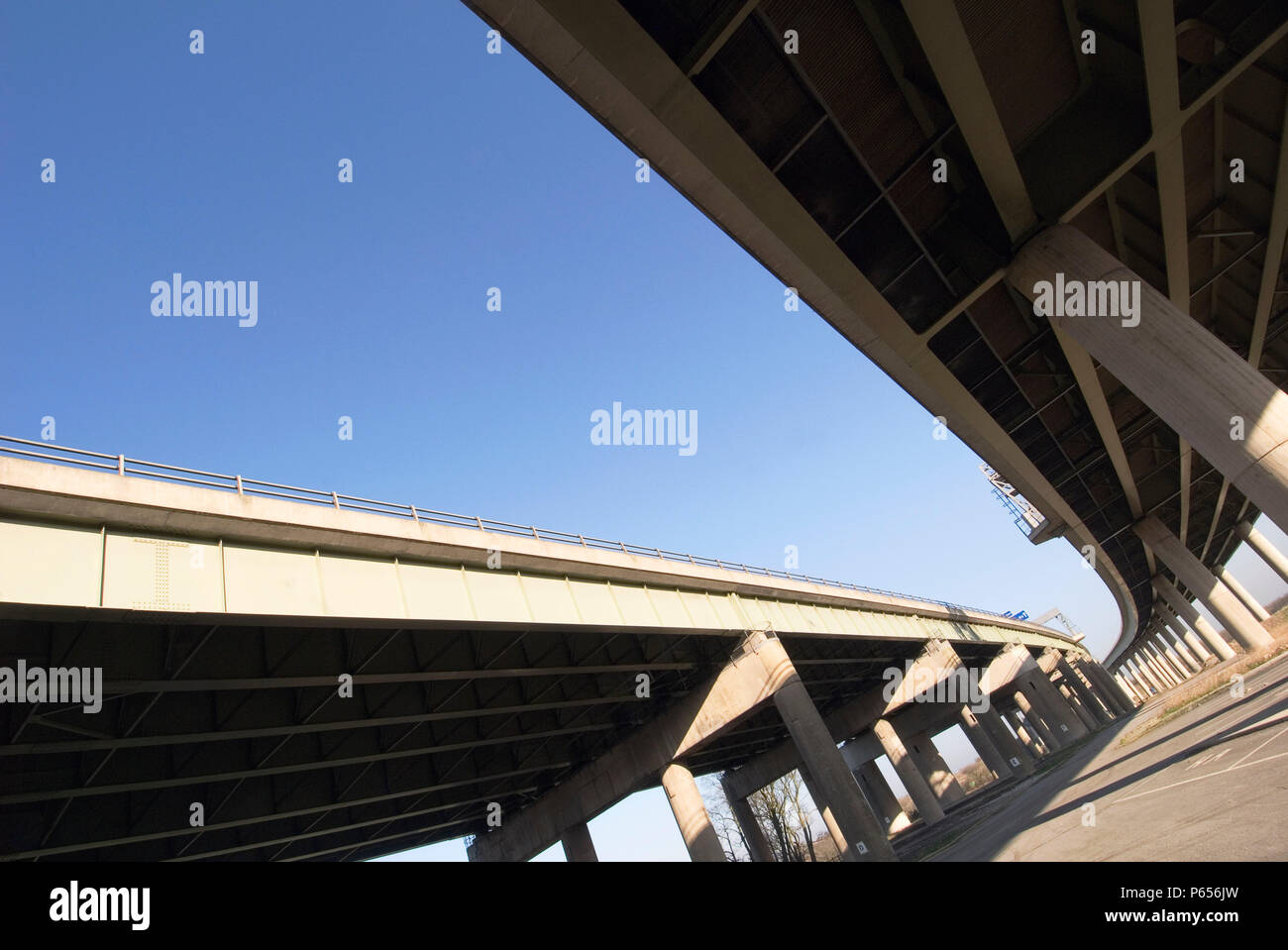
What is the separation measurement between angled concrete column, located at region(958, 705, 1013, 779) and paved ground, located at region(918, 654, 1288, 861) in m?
37.4

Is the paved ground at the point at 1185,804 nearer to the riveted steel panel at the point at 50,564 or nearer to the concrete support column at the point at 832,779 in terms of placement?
the concrete support column at the point at 832,779

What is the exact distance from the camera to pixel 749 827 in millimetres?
50000

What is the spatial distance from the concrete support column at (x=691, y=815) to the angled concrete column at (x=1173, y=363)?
738 inches

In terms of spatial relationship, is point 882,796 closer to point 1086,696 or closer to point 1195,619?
point 1195,619

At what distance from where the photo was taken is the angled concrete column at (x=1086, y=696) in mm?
73750

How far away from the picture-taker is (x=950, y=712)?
5781cm

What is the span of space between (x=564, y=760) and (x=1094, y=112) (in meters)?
30.5

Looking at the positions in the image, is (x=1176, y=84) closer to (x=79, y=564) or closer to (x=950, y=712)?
(x=79, y=564)

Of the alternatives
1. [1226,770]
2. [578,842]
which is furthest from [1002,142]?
[578,842]

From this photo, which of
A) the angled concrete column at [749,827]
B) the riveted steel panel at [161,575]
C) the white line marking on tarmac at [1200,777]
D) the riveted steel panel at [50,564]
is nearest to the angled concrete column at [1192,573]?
the white line marking on tarmac at [1200,777]

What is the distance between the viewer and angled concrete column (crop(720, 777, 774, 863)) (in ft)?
155
